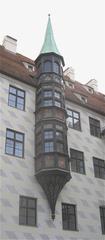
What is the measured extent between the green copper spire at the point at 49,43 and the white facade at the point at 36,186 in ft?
11.7

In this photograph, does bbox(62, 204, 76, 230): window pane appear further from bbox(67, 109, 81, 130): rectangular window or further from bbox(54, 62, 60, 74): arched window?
bbox(54, 62, 60, 74): arched window

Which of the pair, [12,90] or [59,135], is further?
[12,90]

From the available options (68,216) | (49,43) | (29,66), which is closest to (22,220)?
(68,216)

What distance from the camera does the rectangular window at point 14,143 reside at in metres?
20.1

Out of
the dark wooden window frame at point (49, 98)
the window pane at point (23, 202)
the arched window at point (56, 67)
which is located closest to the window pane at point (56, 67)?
the arched window at point (56, 67)

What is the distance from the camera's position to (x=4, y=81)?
22078 mm

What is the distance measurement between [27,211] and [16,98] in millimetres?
7393

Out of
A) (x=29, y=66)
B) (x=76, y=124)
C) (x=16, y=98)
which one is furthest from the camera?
(x=29, y=66)

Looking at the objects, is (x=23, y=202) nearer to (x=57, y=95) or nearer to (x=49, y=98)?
(x=49, y=98)

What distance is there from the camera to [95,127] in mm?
26484

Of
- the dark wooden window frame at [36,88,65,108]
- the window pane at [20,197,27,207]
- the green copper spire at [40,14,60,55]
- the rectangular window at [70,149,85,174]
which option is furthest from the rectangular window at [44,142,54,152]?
the green copper spire at [40,14,60,55]

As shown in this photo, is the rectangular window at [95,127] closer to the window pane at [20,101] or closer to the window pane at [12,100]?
the window pane at [20,101]

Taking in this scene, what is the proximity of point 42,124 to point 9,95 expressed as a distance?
2.94 meters

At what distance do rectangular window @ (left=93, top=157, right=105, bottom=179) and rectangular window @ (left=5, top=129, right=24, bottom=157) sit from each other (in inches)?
247
